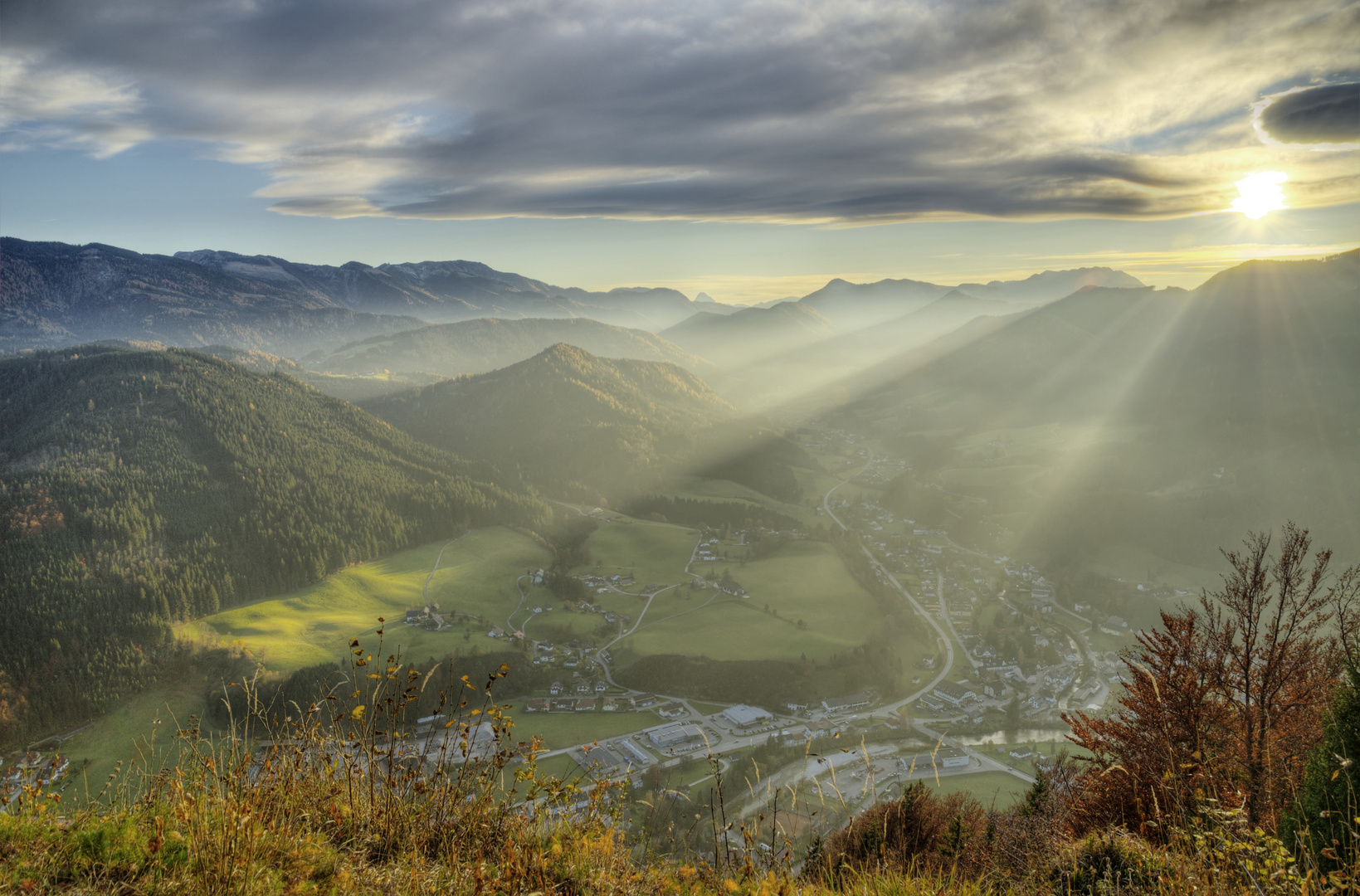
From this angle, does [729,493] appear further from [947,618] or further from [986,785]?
[986,785]

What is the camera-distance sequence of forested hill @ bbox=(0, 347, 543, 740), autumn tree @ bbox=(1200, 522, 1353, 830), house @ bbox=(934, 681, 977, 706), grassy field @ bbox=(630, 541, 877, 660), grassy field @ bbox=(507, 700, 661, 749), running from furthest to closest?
grassy field @ bbox=(630, 541, 877, 660) → forested hill @ bbox=(0, 347, 543, 740) → house @ bbox=(934, 681, 977, 706) → grassy field @ bbox=(507, 700, 661, 749) → autumn tree @ bbox=(1200, 522, 1353, 830)

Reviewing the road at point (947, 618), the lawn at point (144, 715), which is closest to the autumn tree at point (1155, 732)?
the road at point (947, 618)

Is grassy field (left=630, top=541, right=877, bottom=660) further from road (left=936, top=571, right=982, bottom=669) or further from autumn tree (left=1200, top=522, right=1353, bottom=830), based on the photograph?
autumn tree (left=1200, top=522, right=1353, bottom=830)

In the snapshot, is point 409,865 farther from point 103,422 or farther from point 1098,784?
point 103,422

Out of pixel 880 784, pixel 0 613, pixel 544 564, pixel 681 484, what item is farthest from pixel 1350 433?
pixel 0 613

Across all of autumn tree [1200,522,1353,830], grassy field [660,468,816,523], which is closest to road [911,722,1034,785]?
autumn tree [1200,522,1353,830]

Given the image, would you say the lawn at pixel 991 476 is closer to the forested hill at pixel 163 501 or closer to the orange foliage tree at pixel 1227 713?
the forested hill at pixel 163 501
